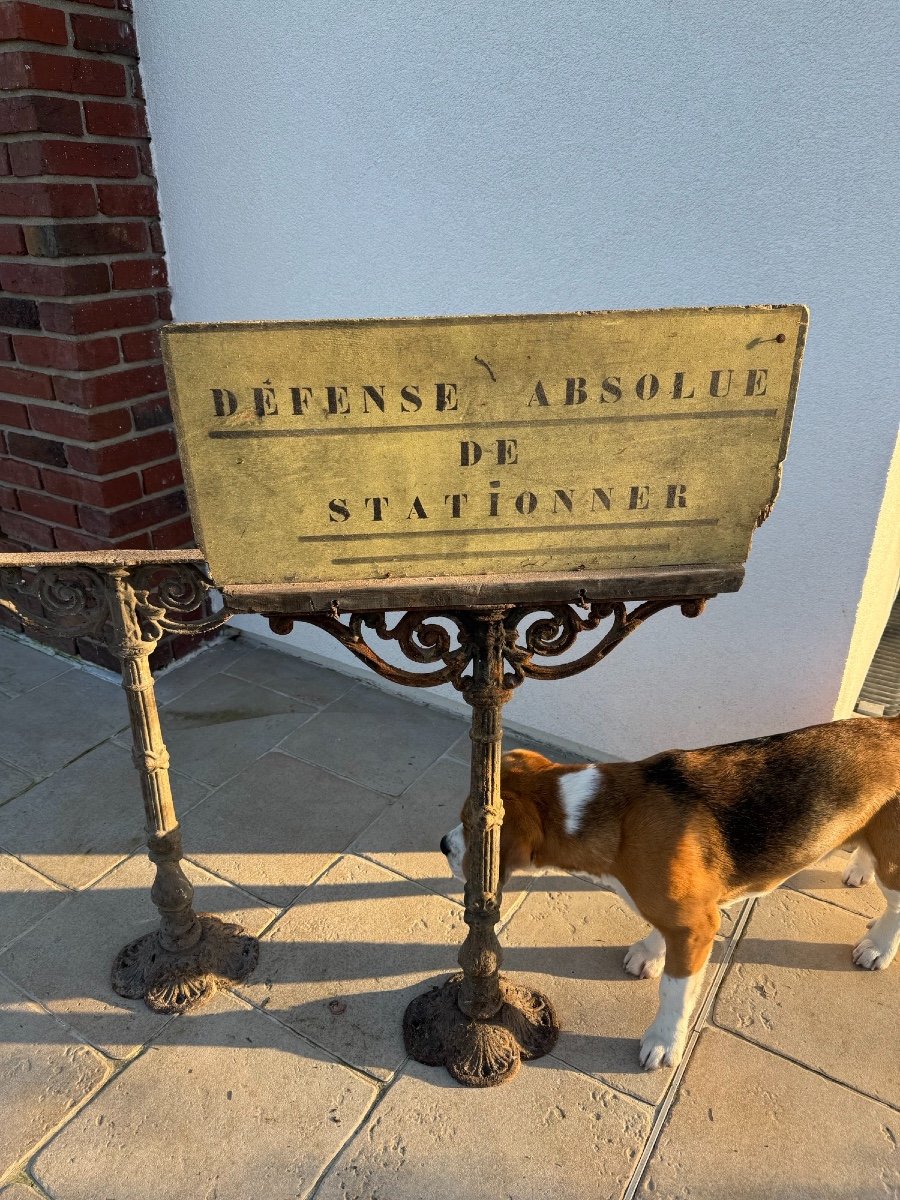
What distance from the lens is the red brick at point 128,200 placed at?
4090 mm

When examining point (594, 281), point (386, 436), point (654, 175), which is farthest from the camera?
point (594, 281)

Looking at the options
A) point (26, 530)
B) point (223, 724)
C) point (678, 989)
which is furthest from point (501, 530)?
point (26, 530)

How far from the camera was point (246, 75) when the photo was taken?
3.88 meters

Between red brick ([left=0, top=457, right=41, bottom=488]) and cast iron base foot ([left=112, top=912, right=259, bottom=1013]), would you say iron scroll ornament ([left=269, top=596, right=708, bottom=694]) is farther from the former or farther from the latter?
red brick ([left=0, top=457, right=41, bottom=488])

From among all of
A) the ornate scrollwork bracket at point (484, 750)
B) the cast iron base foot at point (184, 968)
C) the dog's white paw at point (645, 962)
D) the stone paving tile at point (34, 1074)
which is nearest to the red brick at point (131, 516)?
the cast iron base foot at point (184, 968)

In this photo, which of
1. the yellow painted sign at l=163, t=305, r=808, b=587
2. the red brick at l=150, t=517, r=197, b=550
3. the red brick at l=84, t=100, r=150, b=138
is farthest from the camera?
the red brick at l=150, t=517, r=197, b=550

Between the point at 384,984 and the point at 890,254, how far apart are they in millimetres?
3231

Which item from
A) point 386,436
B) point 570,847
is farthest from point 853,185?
point 570,847

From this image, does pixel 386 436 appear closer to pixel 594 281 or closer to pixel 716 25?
pixel 594 281

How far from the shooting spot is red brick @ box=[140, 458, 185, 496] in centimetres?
462

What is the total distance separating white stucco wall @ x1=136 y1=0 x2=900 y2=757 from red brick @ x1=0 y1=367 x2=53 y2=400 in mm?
1042

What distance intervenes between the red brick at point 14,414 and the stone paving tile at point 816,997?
4484 mm

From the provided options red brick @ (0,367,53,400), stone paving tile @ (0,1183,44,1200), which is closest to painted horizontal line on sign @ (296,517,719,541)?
stone paving tile @ (0,1183,44,1200)

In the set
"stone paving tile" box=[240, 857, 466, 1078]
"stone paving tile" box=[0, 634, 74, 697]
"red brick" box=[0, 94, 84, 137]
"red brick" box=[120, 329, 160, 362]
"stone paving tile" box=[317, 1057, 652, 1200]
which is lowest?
"stone paving tile" box=[240, 857, 466, 1078]
